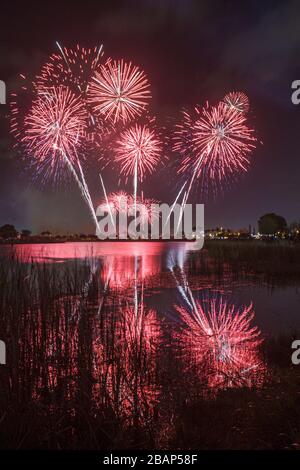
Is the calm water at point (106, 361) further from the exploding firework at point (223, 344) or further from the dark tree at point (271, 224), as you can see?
the dark tree at point (271, 224)

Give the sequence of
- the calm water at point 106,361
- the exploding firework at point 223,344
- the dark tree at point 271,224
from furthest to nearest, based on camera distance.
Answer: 1. the dark tree at point 271,224
2. the exploding firework at point 223,344
3. the calm water at point 106,361

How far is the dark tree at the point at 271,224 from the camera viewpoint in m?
162

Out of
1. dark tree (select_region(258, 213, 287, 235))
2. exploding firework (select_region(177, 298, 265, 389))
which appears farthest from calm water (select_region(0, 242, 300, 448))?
dark tree (select_region(258, 213, 287, 235))

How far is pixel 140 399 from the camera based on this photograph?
19.4 feet

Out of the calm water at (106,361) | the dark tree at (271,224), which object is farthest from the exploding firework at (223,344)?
the dark tree at (271,224)

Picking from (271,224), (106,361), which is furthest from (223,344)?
(271,224)

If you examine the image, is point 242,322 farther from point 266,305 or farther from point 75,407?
point 75,407

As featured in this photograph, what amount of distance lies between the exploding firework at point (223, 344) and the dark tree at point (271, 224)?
154452 millimetres

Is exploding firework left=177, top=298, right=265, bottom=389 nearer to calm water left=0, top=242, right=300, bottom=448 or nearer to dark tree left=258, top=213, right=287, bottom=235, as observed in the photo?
calm water left=0, top=242, right=300, bottom=448

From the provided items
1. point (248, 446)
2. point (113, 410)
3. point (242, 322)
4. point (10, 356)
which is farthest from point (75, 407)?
point (242, 322)

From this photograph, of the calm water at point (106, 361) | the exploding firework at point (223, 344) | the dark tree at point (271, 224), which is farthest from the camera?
the dark tree at point (271, 224)

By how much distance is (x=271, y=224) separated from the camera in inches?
6412

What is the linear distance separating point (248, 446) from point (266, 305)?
11.2 metres

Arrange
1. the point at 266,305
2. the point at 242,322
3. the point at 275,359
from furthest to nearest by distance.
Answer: the point at 266,305
the point at 242,322
the point at 275,359
